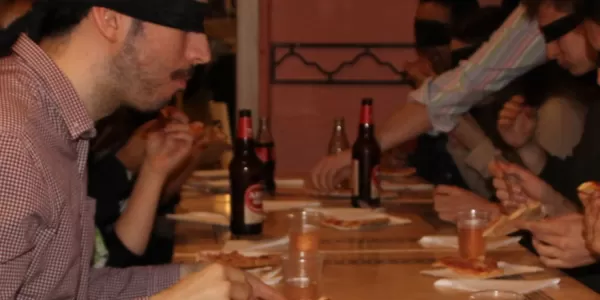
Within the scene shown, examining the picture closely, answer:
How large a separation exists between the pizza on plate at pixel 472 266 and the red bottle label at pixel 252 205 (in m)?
0.53

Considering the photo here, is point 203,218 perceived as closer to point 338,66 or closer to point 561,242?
point 561,242

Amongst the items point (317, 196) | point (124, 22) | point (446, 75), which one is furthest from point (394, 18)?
point (124, 22)

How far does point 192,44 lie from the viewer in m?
1.61

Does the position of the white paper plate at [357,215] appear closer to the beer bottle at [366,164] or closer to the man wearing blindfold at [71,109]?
the beer bottle at [366,164]

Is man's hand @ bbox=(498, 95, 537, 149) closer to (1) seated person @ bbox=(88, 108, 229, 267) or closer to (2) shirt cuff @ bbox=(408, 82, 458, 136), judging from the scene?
(2) shirt cuff @ bbox=(408, 82, 458, 136)

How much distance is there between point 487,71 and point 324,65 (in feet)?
6.05

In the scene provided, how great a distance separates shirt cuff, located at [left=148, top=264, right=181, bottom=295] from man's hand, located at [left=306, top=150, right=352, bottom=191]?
123 centimetres

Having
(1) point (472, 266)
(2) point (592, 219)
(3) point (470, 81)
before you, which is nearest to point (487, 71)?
(3) point (470, 81)

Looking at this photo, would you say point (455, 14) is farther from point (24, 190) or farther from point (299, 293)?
point (24, 190)

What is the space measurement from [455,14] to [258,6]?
1.15 m

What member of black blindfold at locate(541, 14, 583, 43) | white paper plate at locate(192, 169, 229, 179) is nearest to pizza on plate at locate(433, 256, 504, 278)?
black blindfold at locate(541, 14, 583, 43)

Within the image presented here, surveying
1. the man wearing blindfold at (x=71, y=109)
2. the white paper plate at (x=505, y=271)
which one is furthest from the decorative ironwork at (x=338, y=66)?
the man wearing blindfold at (x=71, y=109)

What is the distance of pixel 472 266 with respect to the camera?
1.78m

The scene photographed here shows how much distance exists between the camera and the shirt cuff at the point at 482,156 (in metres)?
3.59
